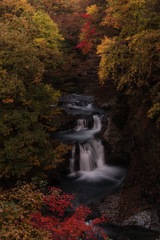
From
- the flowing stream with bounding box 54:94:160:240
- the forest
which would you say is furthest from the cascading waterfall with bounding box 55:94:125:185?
the forest

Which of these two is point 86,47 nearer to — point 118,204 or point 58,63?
point 58,63

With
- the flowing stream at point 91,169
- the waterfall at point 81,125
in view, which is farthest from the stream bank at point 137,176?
the waterfall at point 81,125

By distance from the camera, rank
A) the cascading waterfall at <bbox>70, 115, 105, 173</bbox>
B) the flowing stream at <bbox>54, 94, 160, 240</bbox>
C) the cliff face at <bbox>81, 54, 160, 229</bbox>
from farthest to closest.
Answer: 1. the cascading waterfall at <bbox>70, 115, 105, 173</bbox>
2. the cliff face at <bbox>81, 54, 160, 229</bbox>
3. the flowing stream at <bbox>54, 94, 160, 240</bbox>

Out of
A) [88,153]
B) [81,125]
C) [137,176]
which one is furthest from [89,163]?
[137,176]

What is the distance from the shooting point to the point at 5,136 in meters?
14.9

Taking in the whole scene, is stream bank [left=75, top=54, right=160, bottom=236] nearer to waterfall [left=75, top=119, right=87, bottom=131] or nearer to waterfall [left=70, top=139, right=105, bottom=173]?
waterfall [left=70, top=139, right=105, bottom=173]

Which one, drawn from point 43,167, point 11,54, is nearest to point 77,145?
point 43,167

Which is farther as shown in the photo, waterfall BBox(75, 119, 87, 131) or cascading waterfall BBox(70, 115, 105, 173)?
waterfall BBox(75, 119, 87, 131)

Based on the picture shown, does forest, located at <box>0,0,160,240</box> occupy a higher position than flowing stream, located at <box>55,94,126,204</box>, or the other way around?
forest, located at <box>0,0,160,240</box>

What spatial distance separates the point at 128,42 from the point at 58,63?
8.98 metres

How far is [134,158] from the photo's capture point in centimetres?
1789

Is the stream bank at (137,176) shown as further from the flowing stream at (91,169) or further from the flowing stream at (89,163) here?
the flowing stream at (89,163)

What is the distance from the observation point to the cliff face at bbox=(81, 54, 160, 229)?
15395mm

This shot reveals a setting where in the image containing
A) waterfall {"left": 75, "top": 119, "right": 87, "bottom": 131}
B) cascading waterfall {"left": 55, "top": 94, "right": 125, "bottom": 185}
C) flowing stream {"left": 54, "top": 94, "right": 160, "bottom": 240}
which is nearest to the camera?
flowing stream {"left": 54, "top": 94, "right": 160, "bottom": 240}
